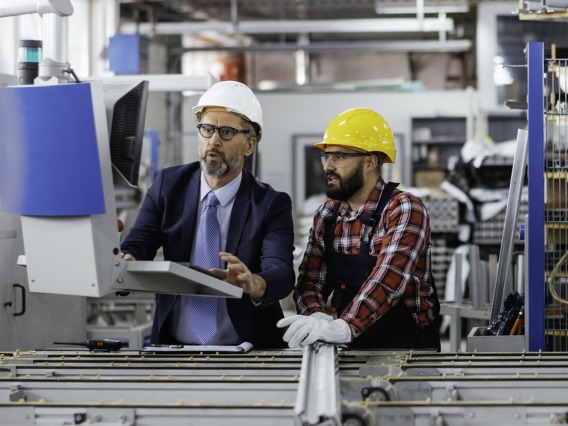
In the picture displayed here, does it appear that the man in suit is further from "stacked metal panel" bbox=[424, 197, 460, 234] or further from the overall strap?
"stacked metal panel" bbox=[424, 197, 460, 234]

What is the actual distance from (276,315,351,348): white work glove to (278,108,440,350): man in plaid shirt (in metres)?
0.17

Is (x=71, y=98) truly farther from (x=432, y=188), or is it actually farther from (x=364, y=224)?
(x=432, y=188)

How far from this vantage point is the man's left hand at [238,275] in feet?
9.23

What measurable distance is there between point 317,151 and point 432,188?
1.76m

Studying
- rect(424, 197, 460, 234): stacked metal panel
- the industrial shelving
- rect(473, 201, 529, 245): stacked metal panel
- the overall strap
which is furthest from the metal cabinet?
rect(473, 201, 529, 245): stacked metal panel

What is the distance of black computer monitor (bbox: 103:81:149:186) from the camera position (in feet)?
8.63

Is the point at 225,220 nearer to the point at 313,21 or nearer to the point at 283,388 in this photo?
the point at 283,388

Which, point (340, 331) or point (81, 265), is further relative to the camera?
point (340, 331)

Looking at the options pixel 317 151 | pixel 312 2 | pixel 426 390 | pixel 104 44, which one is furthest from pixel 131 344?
pixel 312 2

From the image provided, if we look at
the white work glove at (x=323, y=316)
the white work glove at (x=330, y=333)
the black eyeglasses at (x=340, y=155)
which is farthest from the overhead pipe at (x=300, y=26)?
the white work glove at (x=330, y=333)

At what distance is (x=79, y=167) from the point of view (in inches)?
98.0

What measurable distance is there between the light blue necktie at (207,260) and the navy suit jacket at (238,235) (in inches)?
1.5

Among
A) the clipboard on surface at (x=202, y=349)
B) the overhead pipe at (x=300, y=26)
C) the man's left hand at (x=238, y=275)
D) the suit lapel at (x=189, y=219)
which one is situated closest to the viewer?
the man's left hand at (x=238, y=275)

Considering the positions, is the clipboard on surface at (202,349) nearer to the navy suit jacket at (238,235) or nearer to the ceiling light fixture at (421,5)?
the navy suit jacket at (238,235)
